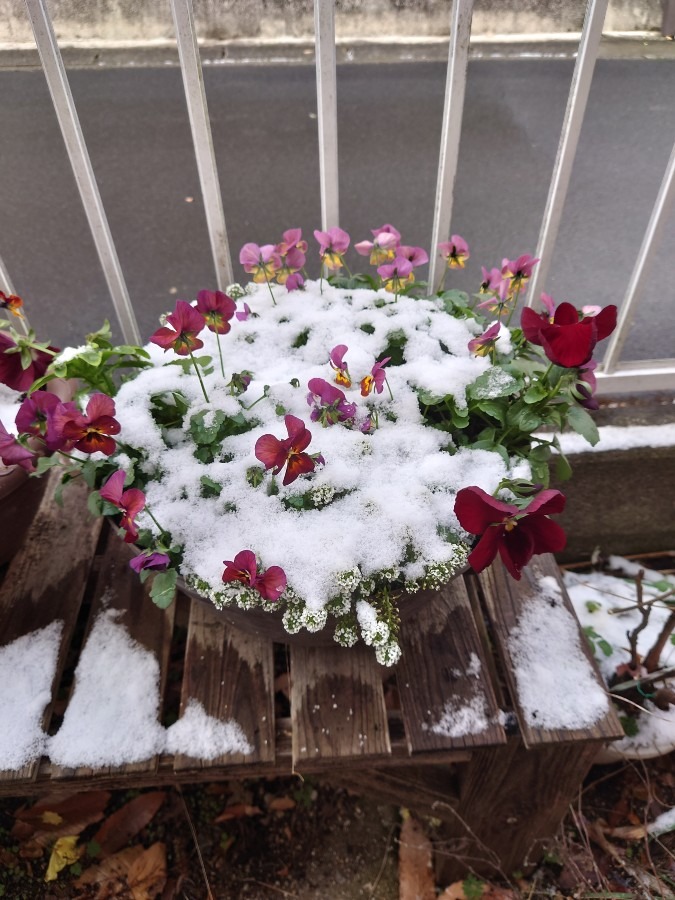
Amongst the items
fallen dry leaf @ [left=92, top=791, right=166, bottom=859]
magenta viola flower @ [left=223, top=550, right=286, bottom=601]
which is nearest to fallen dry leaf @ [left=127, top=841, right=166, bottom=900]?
fallen dry leaf @ [left=92, top=791, right=166, bottom=859]

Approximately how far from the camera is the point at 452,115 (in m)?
1.12

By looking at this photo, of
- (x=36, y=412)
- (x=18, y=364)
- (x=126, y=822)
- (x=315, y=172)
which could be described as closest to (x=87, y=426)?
(x=36, y=412)

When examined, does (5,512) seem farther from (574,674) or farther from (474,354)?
(574,674)

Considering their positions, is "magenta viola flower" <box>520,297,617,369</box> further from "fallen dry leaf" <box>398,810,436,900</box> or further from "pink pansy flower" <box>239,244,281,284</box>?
"fallen dry leaf" <box>398,810,436,900</box>

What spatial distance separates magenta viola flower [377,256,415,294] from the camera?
1.11 m

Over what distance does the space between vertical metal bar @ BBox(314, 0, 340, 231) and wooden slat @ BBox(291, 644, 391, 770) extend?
79 centimetres

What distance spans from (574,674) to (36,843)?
1.22 m

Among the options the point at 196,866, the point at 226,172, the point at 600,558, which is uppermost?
the point at 226,172

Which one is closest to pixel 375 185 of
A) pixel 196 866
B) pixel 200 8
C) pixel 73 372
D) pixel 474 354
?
pixel 200 8

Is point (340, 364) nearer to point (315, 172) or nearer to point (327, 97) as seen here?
point (327, 97)

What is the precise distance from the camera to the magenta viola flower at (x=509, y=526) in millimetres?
750

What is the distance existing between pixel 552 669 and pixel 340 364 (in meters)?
0.63

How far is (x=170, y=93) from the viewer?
3324mm

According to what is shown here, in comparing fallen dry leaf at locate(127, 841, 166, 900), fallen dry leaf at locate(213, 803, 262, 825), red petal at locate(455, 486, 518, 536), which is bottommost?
fallen dry leaf at locate(213, 803, 262, 825)
